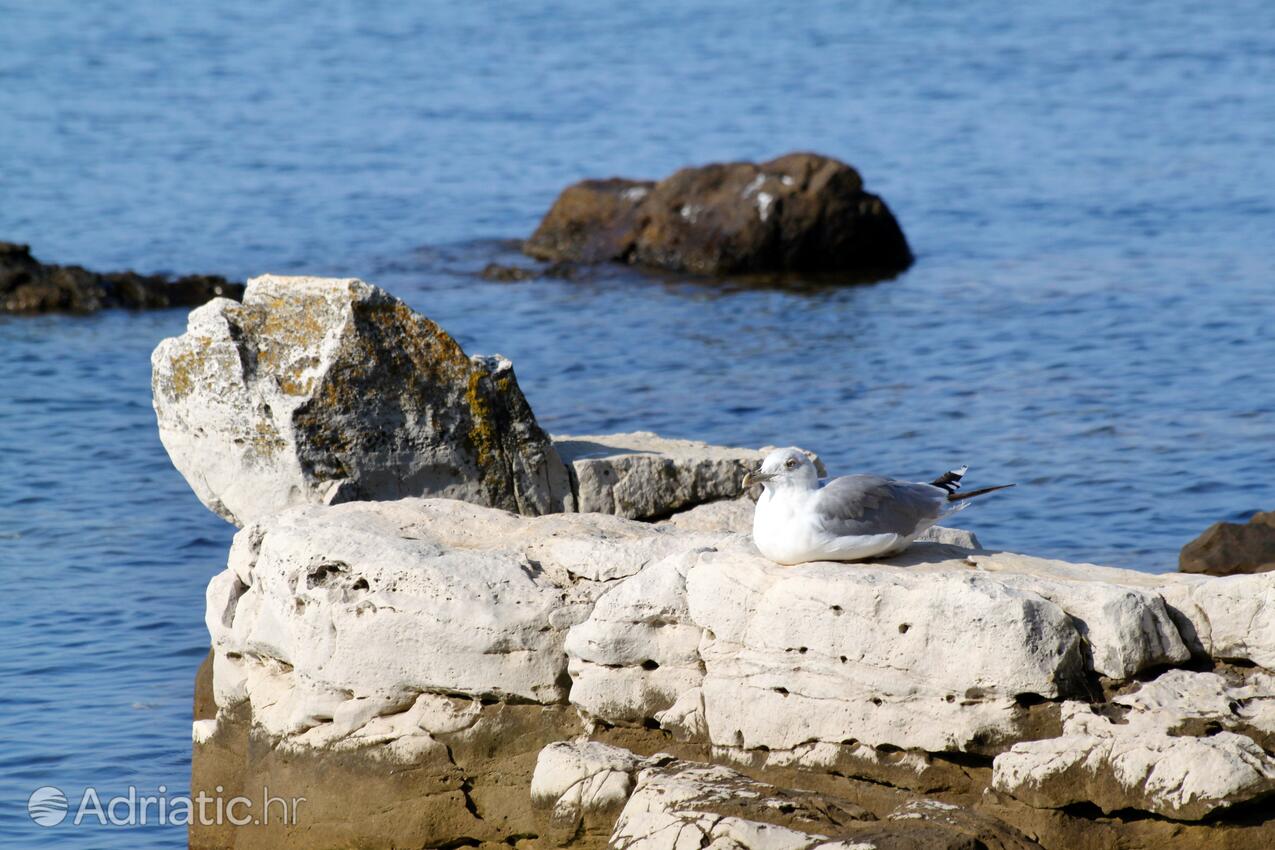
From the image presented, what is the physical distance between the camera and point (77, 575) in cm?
1067

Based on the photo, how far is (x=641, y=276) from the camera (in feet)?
62.7

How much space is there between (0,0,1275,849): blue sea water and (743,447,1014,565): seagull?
3.33 metres

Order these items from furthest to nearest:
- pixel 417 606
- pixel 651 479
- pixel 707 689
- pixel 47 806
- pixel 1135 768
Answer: pixel 651 479 → pixel 47 806 → pixel 417 606 → pixel 707 689 → pixel 1135 768

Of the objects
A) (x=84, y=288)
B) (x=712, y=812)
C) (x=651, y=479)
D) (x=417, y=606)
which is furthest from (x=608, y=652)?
(x=84, y=288)

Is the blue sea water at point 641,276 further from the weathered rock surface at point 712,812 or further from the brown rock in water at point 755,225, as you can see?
the weathered rock surface at point 712,812

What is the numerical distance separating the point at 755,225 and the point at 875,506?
43.2 ft

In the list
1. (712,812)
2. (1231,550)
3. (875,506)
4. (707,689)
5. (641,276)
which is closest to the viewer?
(712,812)

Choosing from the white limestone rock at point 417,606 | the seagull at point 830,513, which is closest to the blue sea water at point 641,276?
the white limestone rock at point 417,606

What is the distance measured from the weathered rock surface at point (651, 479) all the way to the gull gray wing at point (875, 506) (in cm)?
199

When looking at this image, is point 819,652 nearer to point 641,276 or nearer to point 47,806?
point 47,806

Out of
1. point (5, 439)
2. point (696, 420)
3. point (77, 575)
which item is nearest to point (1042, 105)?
point (696, 420)

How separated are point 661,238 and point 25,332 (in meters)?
6.87

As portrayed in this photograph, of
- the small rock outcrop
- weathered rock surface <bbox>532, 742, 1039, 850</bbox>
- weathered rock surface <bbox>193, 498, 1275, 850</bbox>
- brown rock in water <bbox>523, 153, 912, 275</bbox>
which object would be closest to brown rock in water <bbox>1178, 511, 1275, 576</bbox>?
weathered rock surface <bbox>193, 498, 1275, 850</bbox>

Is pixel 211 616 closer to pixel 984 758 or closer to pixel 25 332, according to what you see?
pixel 984 758
